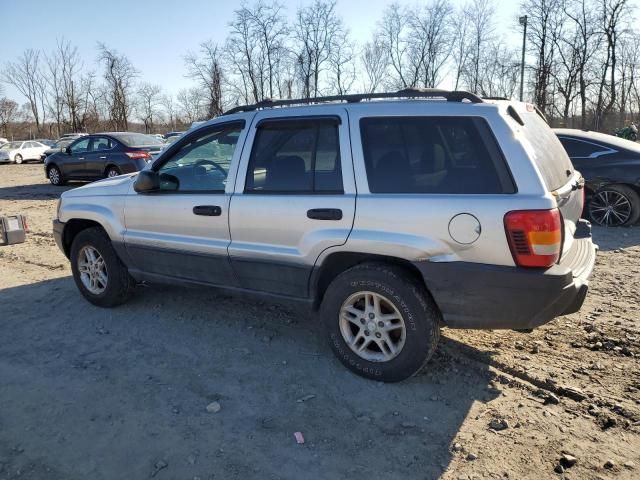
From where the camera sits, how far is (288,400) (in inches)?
127

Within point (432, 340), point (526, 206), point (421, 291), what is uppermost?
point (526, 206)

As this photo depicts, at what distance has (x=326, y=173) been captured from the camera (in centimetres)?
347

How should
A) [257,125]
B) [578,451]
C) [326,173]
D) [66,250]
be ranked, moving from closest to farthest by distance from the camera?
[578,451] < [326,173] < [257,125] < [66,250]

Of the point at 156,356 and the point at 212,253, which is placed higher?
the point at 212,253

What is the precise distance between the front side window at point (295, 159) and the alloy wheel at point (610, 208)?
644 cm

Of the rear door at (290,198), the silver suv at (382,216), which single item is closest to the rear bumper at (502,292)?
the silver suv at (382,216)

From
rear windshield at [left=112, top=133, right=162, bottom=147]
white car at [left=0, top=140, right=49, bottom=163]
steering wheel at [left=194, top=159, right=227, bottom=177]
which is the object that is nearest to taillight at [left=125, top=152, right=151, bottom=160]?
rear windshield at [left=112, top=133, right=162, bottom=147]

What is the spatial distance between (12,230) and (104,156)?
670 cm

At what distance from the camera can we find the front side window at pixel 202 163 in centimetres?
400

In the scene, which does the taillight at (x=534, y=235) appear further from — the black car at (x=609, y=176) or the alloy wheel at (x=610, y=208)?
the alloy wheel at (x=610, y=208)

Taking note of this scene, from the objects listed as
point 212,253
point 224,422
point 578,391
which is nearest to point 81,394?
point 224,422

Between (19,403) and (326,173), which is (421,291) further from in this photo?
(19,403)

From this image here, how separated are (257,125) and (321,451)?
2403 millimetres

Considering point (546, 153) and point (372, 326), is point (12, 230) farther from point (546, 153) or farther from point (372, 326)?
point (546, 153)
